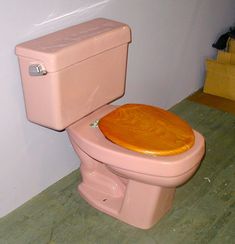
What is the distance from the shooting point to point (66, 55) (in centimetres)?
117

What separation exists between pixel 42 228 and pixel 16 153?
0.32 metres

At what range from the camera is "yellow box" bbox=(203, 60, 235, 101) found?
7.77 ft

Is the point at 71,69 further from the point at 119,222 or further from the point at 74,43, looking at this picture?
the point at 119,222

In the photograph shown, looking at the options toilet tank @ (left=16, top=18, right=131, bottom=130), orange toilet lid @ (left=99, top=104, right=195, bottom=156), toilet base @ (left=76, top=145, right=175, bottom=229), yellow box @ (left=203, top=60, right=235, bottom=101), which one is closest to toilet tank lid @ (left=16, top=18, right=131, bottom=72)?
toilet tank @ (left=16, top=18, right=131, bottom=130)

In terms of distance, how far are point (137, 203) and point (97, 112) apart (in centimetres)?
40

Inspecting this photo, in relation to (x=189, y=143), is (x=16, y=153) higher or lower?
lower

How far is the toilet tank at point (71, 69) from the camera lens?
3.87 ft

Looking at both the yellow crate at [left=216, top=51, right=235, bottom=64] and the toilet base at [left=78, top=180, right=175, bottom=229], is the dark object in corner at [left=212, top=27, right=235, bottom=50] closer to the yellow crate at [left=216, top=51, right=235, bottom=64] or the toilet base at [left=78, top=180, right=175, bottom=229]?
the yellow crate at [left=216, top=51, right=235, bottom=64]

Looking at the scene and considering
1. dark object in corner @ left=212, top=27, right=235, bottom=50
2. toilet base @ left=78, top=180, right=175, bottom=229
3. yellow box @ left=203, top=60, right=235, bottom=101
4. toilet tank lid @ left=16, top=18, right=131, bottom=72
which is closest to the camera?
toilet tank lid @ left=16, top=18, right=131, bottom=72

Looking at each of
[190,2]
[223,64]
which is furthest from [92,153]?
[223,64]

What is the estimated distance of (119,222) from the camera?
146 centimetres

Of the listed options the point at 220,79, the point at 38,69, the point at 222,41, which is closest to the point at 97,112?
the point at 38,69

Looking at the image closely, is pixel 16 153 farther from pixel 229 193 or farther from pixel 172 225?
pixel 229 193

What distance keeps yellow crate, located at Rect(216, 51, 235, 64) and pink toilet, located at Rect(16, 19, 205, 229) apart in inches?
47.3
